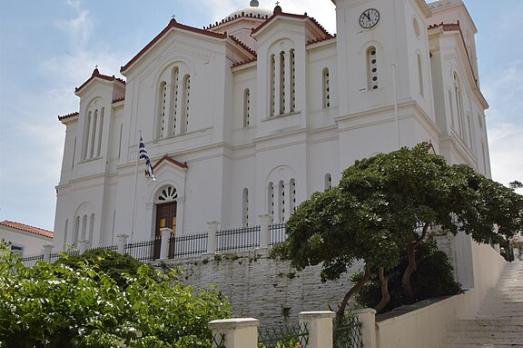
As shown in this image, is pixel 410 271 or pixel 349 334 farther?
pixel 410 271

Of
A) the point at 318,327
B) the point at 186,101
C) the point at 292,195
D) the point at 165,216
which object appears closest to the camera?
the point at 318,327

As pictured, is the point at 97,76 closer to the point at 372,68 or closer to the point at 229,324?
the point at 372,68

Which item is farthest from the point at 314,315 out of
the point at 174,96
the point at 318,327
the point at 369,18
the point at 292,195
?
the point at 174,96

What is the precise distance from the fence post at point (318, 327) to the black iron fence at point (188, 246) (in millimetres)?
12059

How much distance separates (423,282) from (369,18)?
37.2ft

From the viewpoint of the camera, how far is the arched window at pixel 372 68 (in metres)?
21.1

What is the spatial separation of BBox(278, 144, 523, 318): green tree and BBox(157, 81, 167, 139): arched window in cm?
1408

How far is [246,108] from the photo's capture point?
24859mm

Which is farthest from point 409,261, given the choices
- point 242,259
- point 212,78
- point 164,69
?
point 164,69

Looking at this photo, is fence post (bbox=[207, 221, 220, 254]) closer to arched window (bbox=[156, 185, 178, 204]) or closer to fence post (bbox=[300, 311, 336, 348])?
arched window (bbox=[156, 185, 178, 204])

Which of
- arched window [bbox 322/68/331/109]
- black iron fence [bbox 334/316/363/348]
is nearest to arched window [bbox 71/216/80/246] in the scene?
arched window [bbox 322/68/331/109]

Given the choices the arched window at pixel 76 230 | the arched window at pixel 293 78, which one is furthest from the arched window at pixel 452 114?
the arched window at pixel 76 230

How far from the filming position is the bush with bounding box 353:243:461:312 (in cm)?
1464

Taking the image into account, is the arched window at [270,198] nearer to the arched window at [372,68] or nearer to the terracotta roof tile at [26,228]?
the arched window at [372,68]
